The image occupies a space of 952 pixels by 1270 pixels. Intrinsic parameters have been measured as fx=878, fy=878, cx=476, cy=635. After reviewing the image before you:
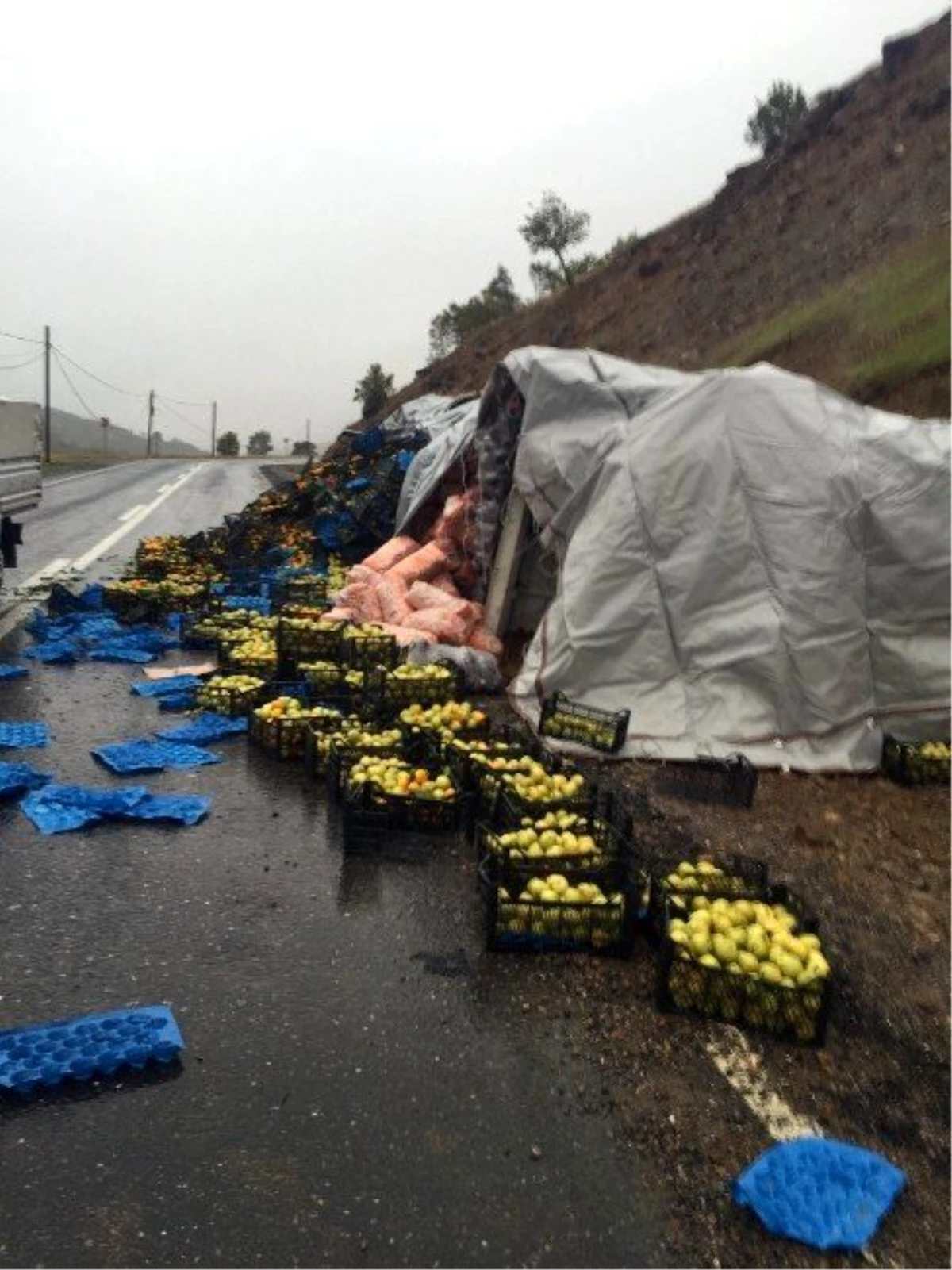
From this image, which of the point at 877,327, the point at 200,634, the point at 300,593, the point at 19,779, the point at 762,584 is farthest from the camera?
the point at 877,327

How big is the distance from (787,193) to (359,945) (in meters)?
49.4

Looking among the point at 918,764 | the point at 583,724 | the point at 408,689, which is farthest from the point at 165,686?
the point at 918,764

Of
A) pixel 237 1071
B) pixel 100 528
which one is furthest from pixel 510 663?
pixel 100 528

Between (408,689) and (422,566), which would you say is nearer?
(408,689)

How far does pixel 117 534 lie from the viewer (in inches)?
878

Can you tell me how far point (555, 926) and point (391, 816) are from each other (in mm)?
1901

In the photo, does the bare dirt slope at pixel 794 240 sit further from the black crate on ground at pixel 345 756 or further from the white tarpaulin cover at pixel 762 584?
the black crate on ground at pixel 345 756

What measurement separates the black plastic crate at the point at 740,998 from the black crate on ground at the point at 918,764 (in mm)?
4308

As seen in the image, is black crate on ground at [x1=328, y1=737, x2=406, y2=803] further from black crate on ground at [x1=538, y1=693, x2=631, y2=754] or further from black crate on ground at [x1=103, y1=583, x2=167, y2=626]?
black crate on ground at [x1=103, y1=583, x2=167, y2=626]

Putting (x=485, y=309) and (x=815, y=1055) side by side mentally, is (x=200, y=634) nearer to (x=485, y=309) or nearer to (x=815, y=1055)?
(x=815, y=1055)

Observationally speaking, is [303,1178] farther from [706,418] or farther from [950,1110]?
[706,418]

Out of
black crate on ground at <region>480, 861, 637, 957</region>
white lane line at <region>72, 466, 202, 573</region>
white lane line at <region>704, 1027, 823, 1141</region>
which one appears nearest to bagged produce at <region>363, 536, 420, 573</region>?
white lane line at <region>72, 466, 202, 573</region>

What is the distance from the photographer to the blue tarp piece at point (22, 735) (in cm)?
805

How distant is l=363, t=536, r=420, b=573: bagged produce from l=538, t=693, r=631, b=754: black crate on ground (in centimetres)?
592
